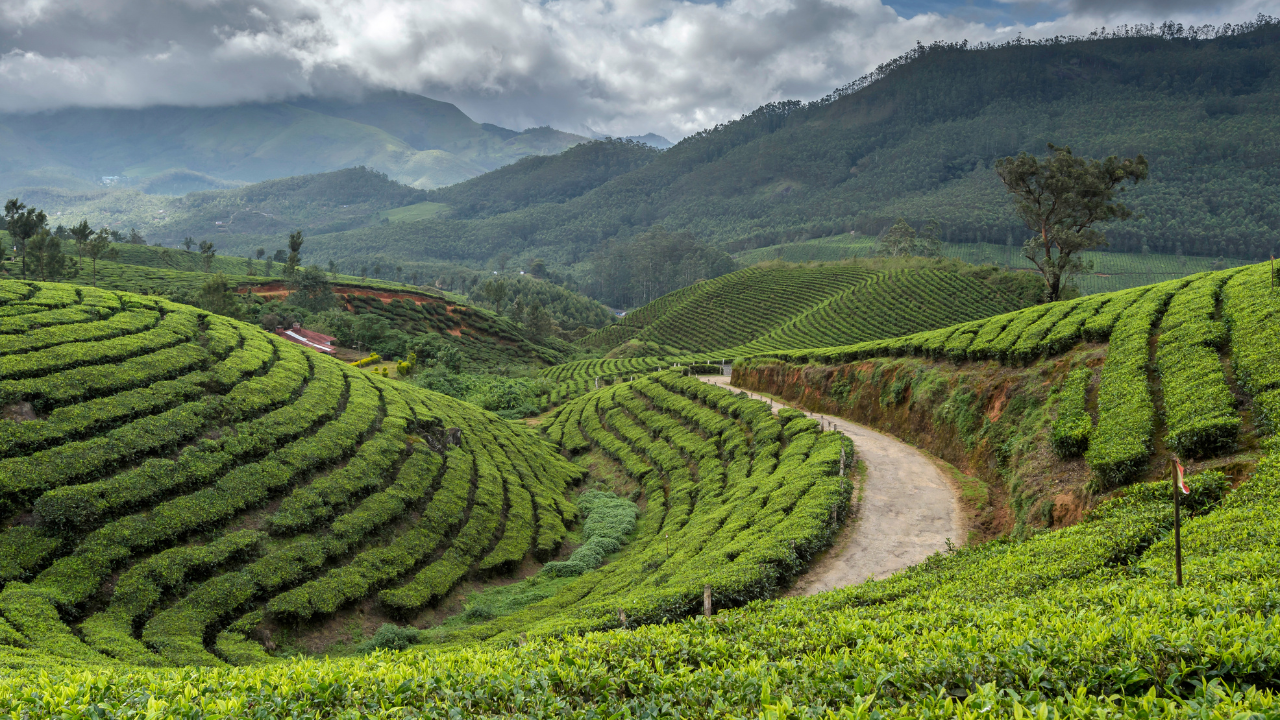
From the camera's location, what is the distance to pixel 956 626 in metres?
8.31

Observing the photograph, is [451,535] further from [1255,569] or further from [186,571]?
[1255,569]

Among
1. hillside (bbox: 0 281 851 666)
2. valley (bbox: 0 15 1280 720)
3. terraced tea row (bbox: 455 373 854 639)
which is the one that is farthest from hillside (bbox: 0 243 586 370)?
valley (bbox: 0 15 1280 720)

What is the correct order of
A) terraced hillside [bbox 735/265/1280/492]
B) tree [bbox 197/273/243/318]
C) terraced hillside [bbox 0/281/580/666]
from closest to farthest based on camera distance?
1. terraced hillside [bbox 735/265/1280/492]
2. terraced hillside [bbox 0/281/580/666]
3. tree [bbox 197/273/243/318]

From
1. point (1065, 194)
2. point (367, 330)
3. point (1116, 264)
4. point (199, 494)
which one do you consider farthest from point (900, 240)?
point (199, 494)

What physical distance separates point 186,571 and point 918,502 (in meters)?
22.4

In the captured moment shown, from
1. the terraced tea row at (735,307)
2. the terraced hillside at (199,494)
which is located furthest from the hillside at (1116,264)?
the terraced hillside at (199,494)

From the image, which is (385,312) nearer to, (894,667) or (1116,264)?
(894,667)

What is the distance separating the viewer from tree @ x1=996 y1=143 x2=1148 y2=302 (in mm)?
44594

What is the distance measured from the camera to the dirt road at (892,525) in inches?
647

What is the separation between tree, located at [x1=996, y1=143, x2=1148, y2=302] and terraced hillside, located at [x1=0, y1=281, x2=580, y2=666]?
42.0 metres

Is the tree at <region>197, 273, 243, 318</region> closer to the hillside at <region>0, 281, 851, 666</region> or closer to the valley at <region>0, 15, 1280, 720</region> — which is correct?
the hillside at <region>0, 281, 851, 666</region>

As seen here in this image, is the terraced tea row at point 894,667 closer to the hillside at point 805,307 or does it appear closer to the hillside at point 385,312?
the hillside at point 385,312

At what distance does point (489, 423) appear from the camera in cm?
3950

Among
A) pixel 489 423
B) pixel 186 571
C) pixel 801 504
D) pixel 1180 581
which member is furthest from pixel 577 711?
pixel 489 423
